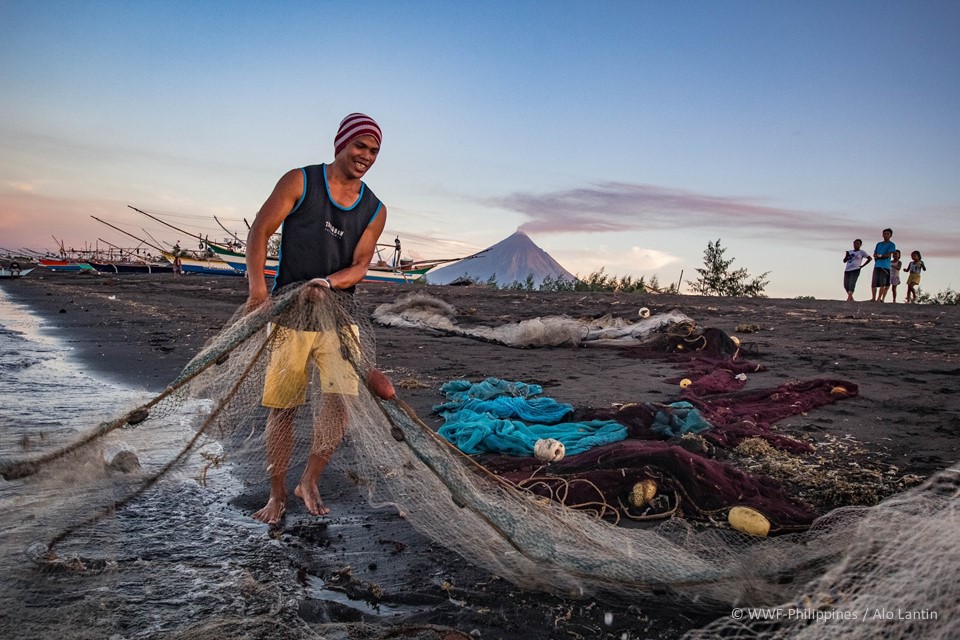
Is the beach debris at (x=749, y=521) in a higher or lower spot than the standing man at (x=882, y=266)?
lower

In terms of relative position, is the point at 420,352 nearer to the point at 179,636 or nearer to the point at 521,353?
the point at 521,353

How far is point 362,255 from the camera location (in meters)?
3.40

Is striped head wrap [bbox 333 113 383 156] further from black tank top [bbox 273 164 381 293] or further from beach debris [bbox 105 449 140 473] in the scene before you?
beach debris [bbox 105 449 140 473]

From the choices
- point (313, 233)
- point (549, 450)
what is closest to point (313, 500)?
point (313, 233)

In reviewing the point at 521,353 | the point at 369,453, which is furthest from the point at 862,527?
the point at 521,353

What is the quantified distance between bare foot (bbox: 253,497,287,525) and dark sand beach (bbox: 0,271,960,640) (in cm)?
6

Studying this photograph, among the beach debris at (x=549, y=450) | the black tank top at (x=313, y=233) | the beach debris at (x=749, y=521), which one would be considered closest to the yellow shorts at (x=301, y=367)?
the black tank top at (x=313, y=233)

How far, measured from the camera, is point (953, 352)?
8.57 meters

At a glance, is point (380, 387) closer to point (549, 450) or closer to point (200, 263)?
point (549, 450)

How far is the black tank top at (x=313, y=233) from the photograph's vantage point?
10.5 ft

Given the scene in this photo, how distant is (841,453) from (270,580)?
3635 millimetres

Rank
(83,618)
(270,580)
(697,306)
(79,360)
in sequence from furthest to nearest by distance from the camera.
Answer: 1. (697,306)
2. (79,360)
3. (270,580)
4. (83,618)

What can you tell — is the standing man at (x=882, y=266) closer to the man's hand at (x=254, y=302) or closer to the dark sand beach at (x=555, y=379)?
the dark sand beach at (x=555, y=379)

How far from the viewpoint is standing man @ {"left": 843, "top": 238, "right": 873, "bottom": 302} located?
1708 cm
